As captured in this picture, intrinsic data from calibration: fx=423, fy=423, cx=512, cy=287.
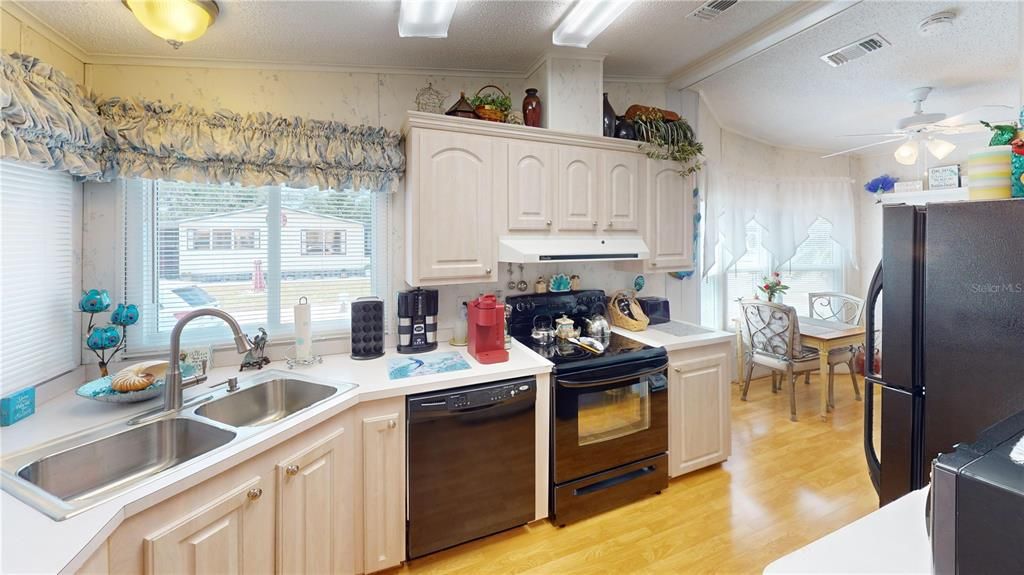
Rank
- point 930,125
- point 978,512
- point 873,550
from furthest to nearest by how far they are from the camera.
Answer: point 930,125, point 873,550, point 978,512

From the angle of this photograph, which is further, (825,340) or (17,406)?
(825,340)

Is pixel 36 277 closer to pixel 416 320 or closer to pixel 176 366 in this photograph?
pixel 176 366

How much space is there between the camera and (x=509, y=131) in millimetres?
2365

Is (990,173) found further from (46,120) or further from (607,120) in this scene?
(46,120)

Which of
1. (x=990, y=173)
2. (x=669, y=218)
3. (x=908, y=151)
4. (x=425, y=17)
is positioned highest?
(x=425, y=17)

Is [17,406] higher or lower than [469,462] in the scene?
higher

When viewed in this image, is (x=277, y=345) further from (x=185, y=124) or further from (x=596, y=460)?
(x=596, y=460)

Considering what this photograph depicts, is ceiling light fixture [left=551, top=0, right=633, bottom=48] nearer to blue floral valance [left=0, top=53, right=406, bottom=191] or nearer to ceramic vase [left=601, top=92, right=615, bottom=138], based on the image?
ceramic vase [left=601, top=92, right=615, bottom=138]

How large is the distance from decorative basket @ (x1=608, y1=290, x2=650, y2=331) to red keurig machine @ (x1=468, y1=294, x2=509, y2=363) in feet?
3.36

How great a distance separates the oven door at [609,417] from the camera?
217 cm

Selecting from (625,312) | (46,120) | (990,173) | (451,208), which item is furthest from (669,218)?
(46,120)

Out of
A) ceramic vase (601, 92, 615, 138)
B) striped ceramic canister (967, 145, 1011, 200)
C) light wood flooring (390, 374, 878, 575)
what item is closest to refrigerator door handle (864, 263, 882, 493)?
striped ceramic canister (967, 145, 1011, 200)

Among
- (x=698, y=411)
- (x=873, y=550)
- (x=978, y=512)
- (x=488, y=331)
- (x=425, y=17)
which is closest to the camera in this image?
(x=978, y=512)

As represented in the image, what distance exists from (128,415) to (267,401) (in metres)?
0.48
